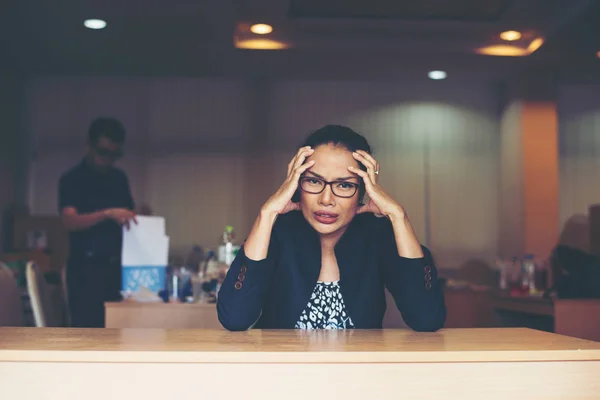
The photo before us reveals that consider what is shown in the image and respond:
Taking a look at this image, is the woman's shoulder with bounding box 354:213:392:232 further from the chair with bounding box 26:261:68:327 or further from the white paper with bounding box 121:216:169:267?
the white paper with bounding box 121:216:169:267

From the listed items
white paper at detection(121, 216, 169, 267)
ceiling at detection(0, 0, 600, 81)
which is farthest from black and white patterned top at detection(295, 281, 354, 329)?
ceiling at detection(0, 0, 600, 81)

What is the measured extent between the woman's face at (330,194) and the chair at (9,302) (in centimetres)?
94

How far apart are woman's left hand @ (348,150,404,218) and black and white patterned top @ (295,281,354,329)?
25cm

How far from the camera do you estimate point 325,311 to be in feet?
6.06

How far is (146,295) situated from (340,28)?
10.2 feet

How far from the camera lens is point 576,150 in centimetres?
702

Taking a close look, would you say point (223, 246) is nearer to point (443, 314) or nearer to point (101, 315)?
point (101, 315)

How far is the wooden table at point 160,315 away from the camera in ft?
9.93

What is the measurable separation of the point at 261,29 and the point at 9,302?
12.8ft

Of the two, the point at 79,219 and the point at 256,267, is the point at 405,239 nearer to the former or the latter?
the point at 256,267

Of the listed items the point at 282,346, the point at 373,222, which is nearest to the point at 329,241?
the point at 373,222
